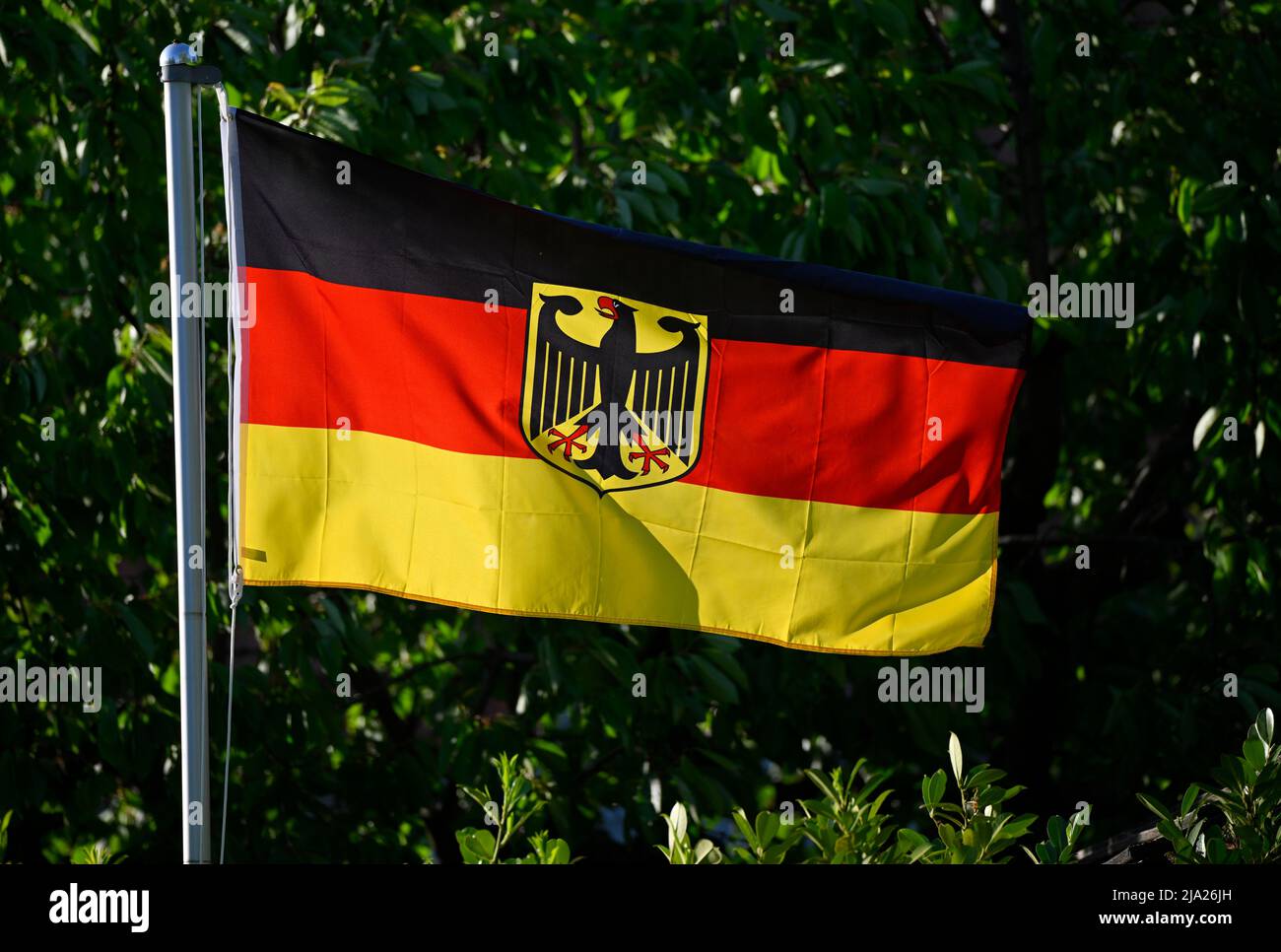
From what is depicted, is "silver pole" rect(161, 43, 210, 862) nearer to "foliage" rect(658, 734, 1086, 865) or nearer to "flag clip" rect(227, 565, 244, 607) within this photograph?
"flag clip" rect(227, 565, 244, 607)

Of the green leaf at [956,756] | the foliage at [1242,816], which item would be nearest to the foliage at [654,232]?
the green leaf at [956,756]

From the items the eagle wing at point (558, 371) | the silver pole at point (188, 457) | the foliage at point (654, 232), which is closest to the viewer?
the silver pole at point (188, 457)

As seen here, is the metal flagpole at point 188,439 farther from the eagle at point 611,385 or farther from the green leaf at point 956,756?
the green leaf at point 956,756

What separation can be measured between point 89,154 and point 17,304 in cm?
90

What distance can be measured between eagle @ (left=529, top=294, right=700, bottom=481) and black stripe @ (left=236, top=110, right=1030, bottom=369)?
0.30 ft

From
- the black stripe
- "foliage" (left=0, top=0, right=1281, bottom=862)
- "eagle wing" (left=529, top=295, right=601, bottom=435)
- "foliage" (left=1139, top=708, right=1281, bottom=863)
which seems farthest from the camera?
"foliage" (left=0, top=0, right=1281, bottom=862)

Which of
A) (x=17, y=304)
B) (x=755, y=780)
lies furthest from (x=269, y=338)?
(x=755, y=780)

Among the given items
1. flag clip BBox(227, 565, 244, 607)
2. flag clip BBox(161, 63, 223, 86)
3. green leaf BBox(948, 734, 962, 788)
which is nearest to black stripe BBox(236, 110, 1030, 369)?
flag clip BBox(161, 63, 223, 86)

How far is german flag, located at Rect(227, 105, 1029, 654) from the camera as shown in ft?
15.0

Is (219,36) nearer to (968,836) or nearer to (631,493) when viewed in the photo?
(631,493)

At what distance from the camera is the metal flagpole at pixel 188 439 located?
4086 mm

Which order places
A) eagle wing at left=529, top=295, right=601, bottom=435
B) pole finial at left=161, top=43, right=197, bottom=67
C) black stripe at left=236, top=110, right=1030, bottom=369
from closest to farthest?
1. pole finial at left=161, top=43, right=197, bottom=67
2. black stripe at left=236, top=110, right=1030, bottom=369
3. eagle wing at left=529, top=295, right=601, bottom=435

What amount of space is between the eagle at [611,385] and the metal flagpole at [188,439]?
1.11 metres

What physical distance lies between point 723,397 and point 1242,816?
2.13m
